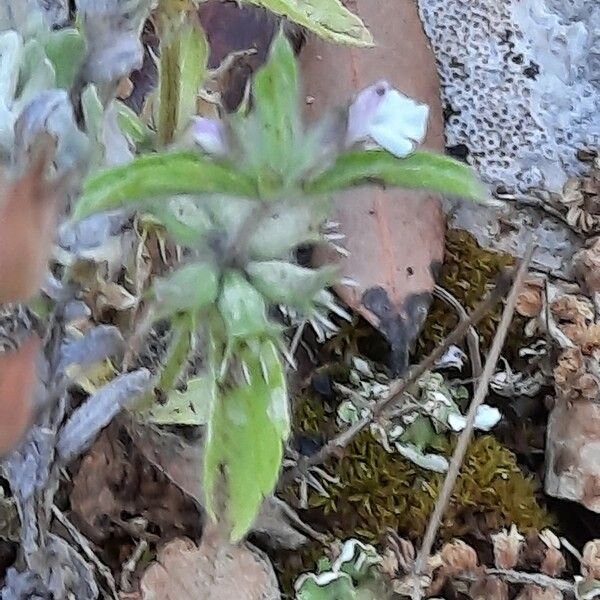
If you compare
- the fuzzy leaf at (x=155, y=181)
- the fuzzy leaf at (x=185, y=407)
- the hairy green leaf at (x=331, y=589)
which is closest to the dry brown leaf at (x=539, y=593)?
the hairy green leaf at (x=331, y=589)

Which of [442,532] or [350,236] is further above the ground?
[350,236]

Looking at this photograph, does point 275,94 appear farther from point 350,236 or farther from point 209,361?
point 350,236

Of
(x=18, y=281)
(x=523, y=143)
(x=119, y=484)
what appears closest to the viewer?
(x=18, y=281)

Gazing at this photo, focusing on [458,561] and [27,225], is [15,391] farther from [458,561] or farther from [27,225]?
[458,561]

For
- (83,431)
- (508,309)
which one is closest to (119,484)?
(83,431)

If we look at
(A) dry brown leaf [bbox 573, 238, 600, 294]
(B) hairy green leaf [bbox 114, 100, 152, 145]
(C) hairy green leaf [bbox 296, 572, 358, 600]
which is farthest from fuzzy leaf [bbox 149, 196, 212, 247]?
(A) dry brown leaf [bbox 573, 238, 600, 294]

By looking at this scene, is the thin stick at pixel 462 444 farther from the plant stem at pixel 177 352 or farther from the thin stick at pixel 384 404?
the plant stem at pixel 177 352
